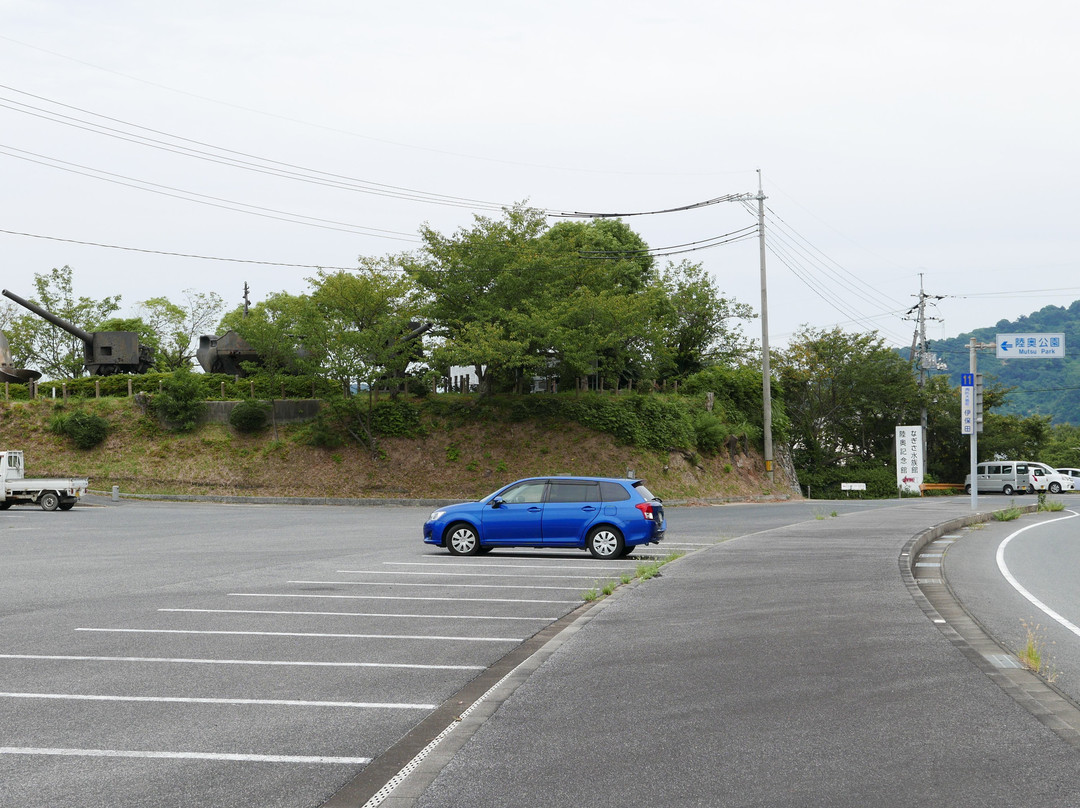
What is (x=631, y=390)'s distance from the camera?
1930 inches

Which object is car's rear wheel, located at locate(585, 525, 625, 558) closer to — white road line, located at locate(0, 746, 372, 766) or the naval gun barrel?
white road line, located at locate(0, 746, 372, 766)

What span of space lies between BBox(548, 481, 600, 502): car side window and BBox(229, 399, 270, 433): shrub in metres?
31.2

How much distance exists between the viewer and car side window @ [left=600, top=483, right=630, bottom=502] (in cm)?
1694

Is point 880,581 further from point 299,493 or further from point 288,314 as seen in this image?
point 288,314

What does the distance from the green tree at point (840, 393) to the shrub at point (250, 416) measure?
31.9 metres

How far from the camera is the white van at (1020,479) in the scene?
55.7 m

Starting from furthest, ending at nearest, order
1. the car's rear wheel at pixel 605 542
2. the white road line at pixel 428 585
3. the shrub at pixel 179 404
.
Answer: the shrub at pixel 179 404 → the car's rear wheel at pixel 605 542 → the white road line at pixel 428 585

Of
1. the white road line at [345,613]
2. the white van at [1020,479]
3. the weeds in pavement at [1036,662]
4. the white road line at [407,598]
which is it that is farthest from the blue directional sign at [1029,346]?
the weeds in pavement at [1036,662]

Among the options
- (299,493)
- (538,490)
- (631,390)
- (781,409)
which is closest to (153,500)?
(299,493)

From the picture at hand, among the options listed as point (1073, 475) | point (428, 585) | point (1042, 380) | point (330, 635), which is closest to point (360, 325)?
point (428, 585)

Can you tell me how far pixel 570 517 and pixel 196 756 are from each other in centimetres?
1176

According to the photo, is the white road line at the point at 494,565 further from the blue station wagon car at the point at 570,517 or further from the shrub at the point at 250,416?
the shrub at the point at 250,416

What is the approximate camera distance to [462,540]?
17.5m

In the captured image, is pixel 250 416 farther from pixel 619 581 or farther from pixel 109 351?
pixel 619 581
